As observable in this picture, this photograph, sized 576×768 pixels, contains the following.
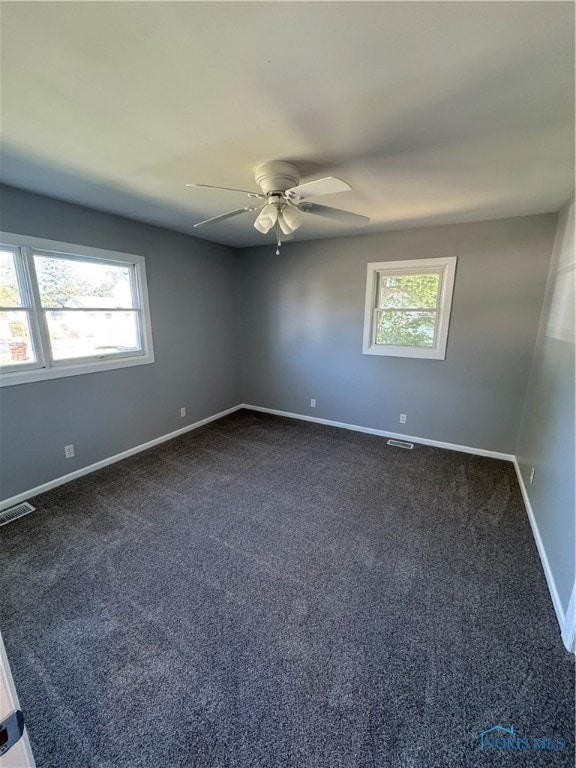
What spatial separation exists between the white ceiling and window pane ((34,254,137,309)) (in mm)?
652

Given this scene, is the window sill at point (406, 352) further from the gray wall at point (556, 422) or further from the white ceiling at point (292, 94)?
the white ceiling at point (292, 94)

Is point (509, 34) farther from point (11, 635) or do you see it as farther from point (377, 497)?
point (11, 635)

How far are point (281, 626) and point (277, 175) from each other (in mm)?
2605

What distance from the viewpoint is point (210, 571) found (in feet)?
6.55

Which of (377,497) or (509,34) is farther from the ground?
(509,34)

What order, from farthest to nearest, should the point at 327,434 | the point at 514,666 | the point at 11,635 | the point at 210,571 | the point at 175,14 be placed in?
the point at 327,434 → the point at 210,571 → the point at 11,635 → the point at 514,666 → the point at 175,14

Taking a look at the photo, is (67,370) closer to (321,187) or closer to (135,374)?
(135,374)

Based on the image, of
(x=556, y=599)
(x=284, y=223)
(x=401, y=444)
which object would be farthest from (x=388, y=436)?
(x=284, y=223)

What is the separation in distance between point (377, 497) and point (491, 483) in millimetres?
1154

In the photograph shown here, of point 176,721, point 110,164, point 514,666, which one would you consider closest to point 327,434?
point 514,666

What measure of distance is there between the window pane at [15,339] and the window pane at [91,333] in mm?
168

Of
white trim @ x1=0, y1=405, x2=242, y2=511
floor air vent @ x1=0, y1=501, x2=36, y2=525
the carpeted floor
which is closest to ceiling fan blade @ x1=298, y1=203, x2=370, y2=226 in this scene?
the carpeted floor

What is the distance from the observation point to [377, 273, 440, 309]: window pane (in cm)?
357

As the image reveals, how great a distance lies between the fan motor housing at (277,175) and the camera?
6.31ft
